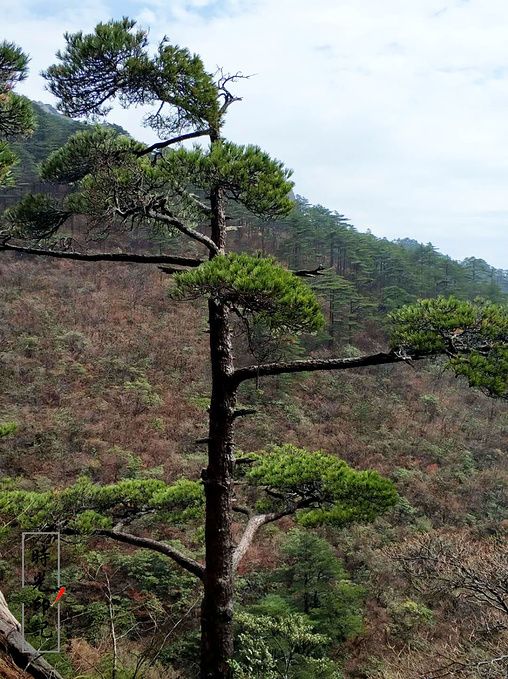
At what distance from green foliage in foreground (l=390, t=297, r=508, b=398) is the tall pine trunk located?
1.48 meters

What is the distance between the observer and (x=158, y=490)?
16.2 ft

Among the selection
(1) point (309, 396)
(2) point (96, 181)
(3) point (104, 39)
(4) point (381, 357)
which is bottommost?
(1) point (309, 396)

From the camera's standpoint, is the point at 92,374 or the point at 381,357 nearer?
the point at 381,357

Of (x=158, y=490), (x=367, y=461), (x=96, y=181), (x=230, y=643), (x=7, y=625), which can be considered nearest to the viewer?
(x=7, y=625)

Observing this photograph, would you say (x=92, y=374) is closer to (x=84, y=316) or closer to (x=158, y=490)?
(x=84, y=316)

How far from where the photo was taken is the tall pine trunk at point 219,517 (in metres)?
3.87

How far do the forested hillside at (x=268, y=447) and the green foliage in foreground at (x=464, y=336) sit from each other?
0.42m

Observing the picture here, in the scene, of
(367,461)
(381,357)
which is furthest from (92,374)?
(381,357)

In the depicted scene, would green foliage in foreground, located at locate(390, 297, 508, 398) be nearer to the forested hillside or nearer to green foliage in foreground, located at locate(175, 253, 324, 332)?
the forested hillside

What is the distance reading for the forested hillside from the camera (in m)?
7.18

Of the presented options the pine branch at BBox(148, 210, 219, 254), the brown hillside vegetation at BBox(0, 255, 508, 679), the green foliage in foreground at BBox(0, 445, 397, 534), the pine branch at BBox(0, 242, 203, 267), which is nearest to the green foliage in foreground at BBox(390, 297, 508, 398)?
the pine branch at BBox(148, 210, 219, 254)

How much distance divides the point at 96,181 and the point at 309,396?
17.7 meters

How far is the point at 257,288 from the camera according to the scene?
285cm

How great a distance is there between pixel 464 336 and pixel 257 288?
1441 millimetres
